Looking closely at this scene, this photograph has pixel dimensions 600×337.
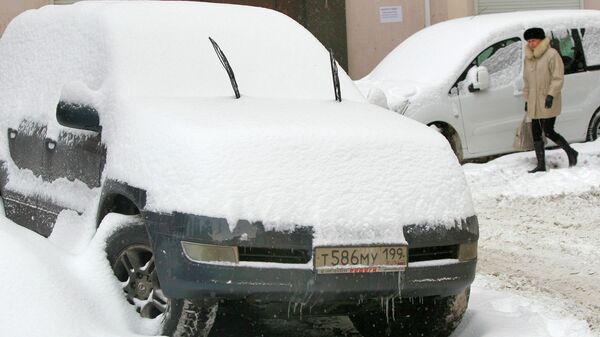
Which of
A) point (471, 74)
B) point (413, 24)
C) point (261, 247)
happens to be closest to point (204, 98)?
point (261, 247)

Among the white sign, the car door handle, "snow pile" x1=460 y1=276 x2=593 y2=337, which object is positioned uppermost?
the car door handle

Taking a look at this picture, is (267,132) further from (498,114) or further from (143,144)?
(498,114)

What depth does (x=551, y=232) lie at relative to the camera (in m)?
9.05

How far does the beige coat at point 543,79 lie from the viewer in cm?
1194

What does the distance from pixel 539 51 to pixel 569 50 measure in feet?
4.10

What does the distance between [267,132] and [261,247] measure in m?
0.65

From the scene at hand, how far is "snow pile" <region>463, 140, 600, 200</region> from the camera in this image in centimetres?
1082

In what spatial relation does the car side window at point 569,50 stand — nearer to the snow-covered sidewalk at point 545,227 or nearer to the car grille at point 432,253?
the snow-covered sidewalk at point 545,227

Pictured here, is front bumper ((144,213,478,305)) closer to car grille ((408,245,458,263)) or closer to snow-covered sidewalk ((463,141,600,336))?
car grille ((408,245,458,263))

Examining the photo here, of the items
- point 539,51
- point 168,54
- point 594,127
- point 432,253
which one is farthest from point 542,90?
point 432,253

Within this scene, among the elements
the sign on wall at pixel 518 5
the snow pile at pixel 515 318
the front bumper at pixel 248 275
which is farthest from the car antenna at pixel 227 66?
the sign on wall at pixel 518 5

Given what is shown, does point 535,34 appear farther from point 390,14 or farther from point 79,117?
point 79,117

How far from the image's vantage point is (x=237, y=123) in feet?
17.5

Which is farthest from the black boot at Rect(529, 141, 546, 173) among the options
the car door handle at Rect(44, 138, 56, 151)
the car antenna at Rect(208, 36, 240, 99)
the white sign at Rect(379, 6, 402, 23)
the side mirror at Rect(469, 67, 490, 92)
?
the car door handle at Rect(44, 138, 56, 151)
